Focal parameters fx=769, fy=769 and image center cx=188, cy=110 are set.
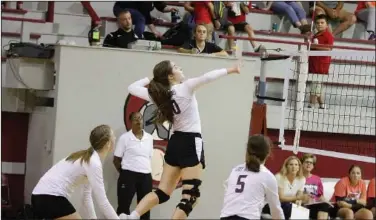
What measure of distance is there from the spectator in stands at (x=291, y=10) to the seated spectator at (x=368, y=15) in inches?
45.0

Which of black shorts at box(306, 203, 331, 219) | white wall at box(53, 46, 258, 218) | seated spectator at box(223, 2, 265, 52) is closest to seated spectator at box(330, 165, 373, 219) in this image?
black shorts at box(306, 203, 331, 219)

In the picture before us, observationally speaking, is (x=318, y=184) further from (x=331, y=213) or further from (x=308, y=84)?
(x=308, y=84)

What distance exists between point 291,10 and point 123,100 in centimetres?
395

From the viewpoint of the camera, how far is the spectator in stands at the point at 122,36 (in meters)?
10.8

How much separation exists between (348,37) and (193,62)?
4141 mm

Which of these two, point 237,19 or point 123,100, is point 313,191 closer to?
point 123,100

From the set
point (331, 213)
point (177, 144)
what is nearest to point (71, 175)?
point (177, 144)

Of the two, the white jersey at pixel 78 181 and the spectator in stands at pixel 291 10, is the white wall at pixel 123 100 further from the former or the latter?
the white jersey at pixel 78 181

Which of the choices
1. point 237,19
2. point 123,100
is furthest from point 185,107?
point 237,19

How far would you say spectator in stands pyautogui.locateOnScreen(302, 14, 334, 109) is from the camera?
11016 millimetres

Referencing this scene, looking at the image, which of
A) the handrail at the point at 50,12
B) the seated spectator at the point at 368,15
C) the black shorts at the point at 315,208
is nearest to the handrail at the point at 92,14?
the handrail at the point at 50,12

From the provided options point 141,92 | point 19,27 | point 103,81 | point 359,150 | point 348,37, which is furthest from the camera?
point 348,37

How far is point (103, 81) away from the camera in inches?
416

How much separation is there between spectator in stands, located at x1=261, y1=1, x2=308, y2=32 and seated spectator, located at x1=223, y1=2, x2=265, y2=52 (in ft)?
2.64
